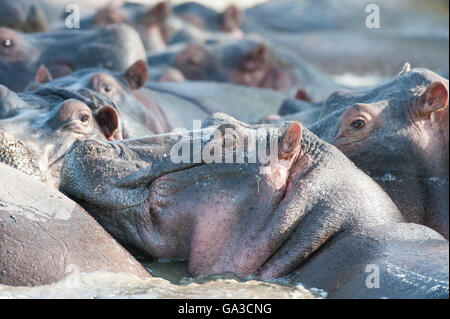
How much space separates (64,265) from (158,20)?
7822mm

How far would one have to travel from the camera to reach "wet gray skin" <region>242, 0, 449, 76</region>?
11742mm

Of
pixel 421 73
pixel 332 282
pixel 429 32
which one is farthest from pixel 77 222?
pixel 429 32

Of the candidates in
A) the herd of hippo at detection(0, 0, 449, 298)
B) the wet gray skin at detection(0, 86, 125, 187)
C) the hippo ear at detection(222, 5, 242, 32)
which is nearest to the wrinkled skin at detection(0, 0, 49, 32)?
the hippo ear at detection(222, 5, 242, 32)

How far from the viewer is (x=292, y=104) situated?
21.2ft

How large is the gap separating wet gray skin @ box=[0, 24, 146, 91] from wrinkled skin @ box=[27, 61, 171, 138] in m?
1.22

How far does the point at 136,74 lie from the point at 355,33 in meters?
7.29

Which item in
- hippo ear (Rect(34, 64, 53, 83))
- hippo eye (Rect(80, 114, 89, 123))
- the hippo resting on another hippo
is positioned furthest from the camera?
hippo ear (Rect(34, 64, 53, 83))

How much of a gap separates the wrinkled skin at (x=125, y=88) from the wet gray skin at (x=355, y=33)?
560 centimetres

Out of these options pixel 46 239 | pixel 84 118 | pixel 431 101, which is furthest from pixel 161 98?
pixel 46 239

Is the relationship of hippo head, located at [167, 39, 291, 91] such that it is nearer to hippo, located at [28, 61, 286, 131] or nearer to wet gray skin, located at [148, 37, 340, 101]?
wet gray skin, located at [148, 37, 340, 101]

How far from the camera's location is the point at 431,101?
13.3 feet
